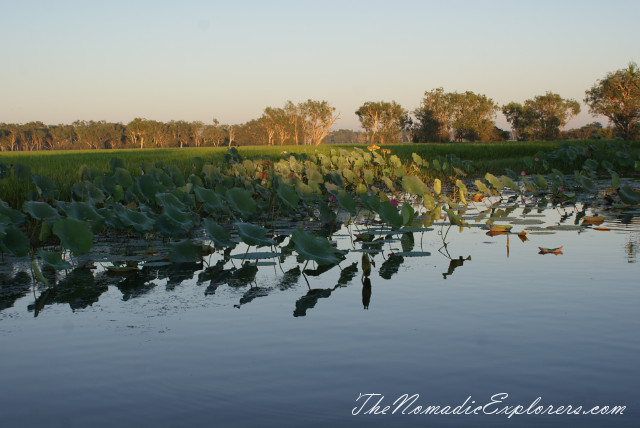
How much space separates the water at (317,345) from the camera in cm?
258

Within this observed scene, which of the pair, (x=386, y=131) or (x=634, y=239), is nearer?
(x=634, y=239)

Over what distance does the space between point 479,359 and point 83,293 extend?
2.99 m

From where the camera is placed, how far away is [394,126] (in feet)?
273

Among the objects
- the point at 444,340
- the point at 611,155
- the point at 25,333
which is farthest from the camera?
the point at 611,155

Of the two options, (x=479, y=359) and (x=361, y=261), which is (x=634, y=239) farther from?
(x=479, y=359)

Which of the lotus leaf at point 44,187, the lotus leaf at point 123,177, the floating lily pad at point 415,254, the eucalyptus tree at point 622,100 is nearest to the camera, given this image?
the floating lily pad at point 415,254

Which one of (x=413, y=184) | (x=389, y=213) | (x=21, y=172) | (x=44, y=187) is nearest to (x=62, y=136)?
(x=21, y=172)

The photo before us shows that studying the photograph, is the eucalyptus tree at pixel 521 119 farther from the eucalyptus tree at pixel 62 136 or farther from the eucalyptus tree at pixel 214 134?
the eucalyptus tree at pixel 62 136

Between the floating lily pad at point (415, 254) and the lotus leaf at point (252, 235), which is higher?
the lotus leaf at point (252, 235)

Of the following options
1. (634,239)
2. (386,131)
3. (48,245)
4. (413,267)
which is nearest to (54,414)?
(413,267)

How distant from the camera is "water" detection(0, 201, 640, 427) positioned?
258cm

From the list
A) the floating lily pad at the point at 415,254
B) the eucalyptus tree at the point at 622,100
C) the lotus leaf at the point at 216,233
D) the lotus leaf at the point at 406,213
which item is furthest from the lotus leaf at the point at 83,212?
the eucalyptus tree at the point at 622,100

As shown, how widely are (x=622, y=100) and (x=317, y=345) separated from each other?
6149cm

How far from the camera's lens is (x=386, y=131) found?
83.2 m
